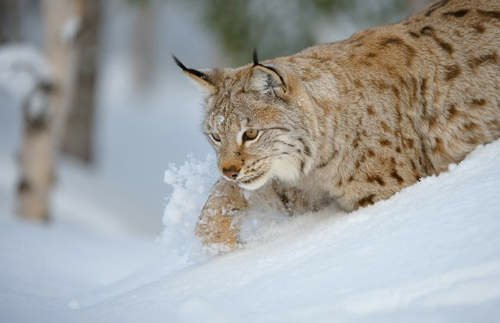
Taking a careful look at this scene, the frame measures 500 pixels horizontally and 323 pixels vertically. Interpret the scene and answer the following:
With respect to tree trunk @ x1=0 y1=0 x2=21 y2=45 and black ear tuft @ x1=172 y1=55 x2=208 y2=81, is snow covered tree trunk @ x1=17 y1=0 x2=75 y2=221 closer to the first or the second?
tree trunk @ x1=0 y1=0 x2=21 y2=45

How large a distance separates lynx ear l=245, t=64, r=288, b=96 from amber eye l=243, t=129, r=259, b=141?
0.72 feet

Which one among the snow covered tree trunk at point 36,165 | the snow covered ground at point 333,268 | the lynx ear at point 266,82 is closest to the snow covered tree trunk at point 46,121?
the snow covered tree trunk at point 36,165

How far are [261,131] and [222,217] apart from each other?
1.67 feet

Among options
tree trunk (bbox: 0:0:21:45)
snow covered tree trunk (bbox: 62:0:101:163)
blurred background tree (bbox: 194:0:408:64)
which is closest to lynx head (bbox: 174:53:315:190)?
blurred background tree (bbox: 194:0:408:64)

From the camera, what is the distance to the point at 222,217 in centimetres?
406

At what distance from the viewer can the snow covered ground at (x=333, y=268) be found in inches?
104

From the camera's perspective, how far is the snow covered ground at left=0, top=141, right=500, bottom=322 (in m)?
2.64

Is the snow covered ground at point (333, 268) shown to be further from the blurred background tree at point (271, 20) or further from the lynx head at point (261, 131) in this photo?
the blurred background tree at point (271, 20)

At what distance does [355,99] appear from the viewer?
4.05m

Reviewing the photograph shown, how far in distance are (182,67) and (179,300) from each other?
1.27m

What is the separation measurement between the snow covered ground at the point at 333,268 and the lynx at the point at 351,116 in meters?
0.17

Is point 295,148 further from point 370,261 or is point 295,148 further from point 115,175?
point 115,175

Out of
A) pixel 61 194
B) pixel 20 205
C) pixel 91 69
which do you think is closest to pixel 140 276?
pixel 20 205

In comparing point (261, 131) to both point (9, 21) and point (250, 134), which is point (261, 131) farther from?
point (9, 21)
